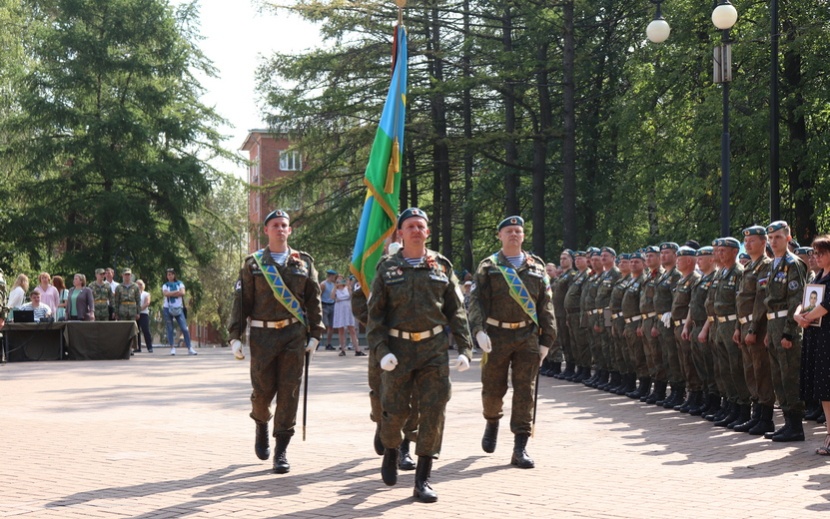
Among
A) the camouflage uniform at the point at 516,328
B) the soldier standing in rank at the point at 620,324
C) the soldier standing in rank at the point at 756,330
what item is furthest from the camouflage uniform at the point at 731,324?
the soldier standing in rank at the point at 620,324

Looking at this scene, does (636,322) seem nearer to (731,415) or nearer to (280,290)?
(731,415)

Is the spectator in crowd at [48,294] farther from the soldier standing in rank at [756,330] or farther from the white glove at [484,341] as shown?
the white glove at [484,341]

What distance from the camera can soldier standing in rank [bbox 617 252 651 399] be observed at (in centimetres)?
1568

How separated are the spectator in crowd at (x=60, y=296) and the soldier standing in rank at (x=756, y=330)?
58.5 ft

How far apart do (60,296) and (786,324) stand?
19134mm

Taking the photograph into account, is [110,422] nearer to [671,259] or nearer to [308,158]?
[671,259]

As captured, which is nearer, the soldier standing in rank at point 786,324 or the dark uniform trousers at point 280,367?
the dark uniform trousers at point 280,367

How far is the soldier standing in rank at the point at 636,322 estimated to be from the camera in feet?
51.4

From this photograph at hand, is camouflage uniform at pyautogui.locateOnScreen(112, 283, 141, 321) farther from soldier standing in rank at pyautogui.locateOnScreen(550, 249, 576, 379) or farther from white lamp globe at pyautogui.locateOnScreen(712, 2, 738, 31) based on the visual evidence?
white lamp globe at pyautogui.locateOnScreen(712, 2, 738, 31)

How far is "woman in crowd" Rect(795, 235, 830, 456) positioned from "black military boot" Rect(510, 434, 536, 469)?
2691 mm

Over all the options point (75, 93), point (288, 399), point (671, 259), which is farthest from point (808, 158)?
point (75, 93)

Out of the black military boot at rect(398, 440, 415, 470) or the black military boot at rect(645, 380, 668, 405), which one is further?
the black military boot at rect(645, 380, 668, 405)

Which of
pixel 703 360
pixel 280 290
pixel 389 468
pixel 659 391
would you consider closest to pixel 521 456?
pixel 389 468

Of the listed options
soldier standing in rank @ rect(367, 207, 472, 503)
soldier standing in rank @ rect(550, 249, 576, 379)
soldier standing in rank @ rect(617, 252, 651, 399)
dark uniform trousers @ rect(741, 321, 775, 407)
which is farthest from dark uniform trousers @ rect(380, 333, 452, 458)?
soldier standing in rank @ rect(550, 249, 576, 379)
